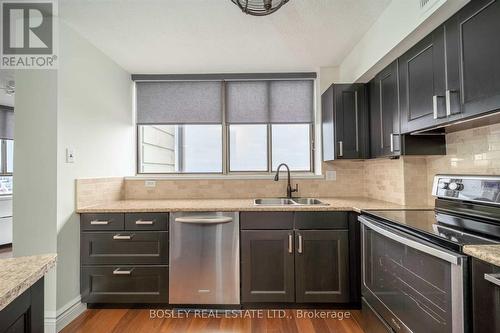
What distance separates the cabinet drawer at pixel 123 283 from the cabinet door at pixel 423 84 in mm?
2245

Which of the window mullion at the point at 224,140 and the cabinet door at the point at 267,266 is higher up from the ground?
the window mullion at the point at 224,140

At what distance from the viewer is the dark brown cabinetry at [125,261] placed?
225 centimetres

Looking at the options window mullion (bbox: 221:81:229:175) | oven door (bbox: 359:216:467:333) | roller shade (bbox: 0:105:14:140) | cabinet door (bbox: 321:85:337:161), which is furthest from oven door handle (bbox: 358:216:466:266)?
roller shade (bbox: 0:105:14:140)

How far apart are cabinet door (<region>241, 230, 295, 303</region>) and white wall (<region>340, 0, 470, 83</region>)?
5.23ft

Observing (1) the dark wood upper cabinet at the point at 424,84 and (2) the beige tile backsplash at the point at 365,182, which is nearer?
(1) the dark wood upper cabinet at the point at 424,84

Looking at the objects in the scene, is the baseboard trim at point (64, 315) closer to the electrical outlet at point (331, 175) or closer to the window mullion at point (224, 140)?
the window mullion at point (224, 140)

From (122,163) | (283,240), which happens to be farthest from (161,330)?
(122,163)

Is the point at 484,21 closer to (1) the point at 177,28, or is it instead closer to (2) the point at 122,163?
(1) the point at 177,28

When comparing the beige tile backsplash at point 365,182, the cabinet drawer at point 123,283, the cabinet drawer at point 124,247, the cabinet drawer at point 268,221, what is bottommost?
the cabinet drawer at point 123,283

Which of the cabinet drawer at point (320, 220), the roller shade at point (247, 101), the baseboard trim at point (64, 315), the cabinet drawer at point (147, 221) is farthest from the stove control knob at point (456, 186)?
the baseboard trim at point (64, 315)

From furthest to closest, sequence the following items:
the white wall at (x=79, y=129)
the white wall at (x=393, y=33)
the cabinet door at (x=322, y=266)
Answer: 1. the cabinet door at (x=322, y=266)
2. the white wall at (x=79, y=129)
3. the white wall at (x=393, y=33)

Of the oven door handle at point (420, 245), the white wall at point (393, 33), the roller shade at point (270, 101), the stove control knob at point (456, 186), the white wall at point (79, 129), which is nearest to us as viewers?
the oven door handle at point (420, 245)

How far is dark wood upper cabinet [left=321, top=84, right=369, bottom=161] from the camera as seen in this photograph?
2531 mm

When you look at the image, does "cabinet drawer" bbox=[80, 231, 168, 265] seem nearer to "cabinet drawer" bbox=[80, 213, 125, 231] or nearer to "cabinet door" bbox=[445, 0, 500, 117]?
"cabinet drawer" bbox=[80, 213, 125, 231]
